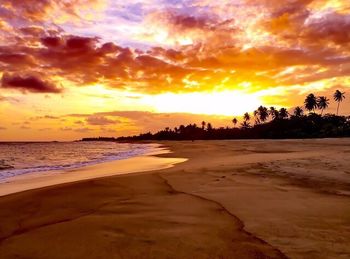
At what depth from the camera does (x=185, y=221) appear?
19.5 ft

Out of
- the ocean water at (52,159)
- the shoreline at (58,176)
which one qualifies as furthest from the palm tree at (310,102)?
the shoreline at (58,176)

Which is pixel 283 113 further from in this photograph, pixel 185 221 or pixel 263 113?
pixel 185 221

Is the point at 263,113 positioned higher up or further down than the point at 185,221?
higher up

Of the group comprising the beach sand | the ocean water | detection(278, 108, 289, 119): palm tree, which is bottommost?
the ocean water

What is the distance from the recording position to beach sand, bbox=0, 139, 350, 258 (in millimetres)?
4520

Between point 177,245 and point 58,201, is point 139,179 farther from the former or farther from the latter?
point 177,245

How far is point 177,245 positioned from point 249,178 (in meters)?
6.88

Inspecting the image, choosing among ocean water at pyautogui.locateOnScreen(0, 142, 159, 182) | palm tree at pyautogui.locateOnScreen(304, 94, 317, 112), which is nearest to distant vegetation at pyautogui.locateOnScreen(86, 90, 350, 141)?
palm tree at pyautogui.locateOnScreen(304, 94, 317, 112)

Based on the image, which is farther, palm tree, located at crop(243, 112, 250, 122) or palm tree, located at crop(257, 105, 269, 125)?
palm tree, located at crop(243, 112, 250, 122)

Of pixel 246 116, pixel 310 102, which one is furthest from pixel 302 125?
pixel 246 116

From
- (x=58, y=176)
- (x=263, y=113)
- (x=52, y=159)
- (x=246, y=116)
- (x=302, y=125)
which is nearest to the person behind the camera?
(x=58, y=176)

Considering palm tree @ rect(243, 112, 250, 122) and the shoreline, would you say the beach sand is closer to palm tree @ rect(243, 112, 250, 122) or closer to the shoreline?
the shoreline

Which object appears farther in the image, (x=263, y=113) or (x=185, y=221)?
(x=263, y=113)

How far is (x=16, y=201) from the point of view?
29.0 feet
